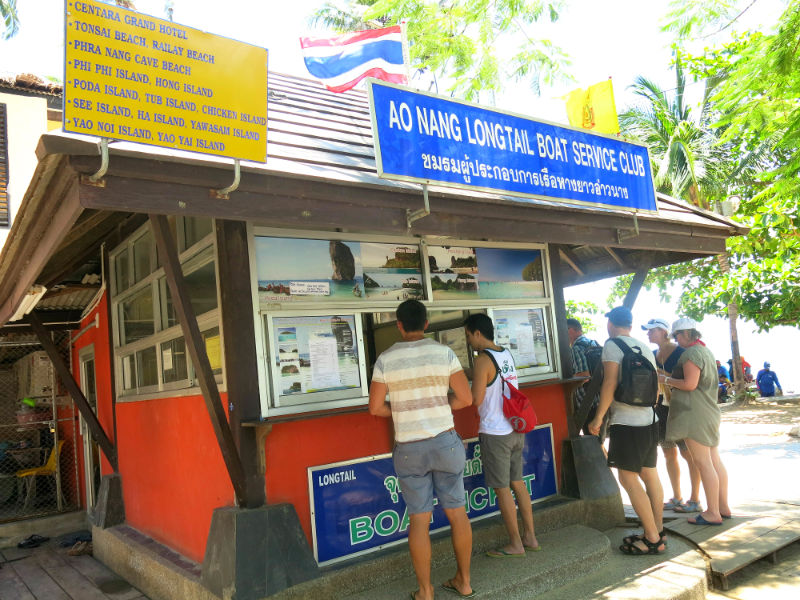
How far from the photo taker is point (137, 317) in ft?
20.3

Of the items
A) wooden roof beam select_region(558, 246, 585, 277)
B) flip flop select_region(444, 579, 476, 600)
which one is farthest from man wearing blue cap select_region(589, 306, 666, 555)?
wooden roof beam select_region(558, 246, 585, 277)

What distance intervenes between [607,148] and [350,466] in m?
3.32

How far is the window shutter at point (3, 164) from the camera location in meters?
9.39

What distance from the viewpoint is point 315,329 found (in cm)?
450

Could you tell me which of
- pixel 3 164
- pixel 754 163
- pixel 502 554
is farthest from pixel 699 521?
pixel 754 163

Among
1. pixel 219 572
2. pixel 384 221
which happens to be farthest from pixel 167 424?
pixel 384 221

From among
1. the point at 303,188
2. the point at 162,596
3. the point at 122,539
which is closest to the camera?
the point at 303,188

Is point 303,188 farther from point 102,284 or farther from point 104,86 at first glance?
point 102,284

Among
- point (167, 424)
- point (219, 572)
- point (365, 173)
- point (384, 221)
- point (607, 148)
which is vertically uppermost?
point (607, 148)

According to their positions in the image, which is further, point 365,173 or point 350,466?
point 350,466

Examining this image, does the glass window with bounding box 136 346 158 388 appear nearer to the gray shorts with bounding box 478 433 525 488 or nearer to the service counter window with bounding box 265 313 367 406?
the service counter window with bounding box 265 313 367 406

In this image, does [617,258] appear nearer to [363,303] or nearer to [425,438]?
[363,303]

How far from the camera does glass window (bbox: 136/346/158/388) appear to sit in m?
5.76

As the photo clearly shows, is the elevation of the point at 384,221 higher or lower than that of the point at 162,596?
higher
